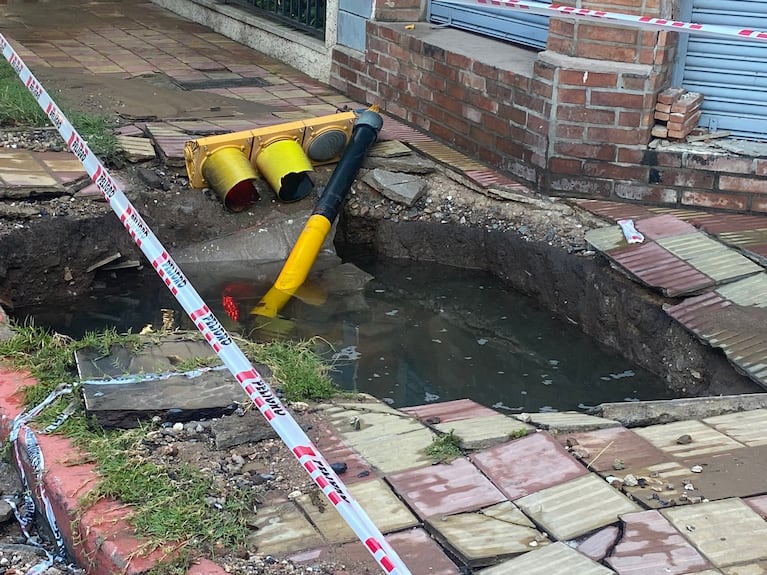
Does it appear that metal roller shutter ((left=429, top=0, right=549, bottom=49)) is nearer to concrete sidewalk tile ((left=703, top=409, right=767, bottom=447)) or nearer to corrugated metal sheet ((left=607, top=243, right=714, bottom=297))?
corrugated metal sheet ((left=607, top=243, right=714, bottom=297))

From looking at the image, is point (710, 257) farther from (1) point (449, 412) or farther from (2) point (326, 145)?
(2) point (326, 145)

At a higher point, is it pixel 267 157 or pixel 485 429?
pixel 267 157

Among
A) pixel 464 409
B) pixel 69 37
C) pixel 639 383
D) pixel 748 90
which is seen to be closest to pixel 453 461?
pixel 464 409

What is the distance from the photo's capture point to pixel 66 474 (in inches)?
121

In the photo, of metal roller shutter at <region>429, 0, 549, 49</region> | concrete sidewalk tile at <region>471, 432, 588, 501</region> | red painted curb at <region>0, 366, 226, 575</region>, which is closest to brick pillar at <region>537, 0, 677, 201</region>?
metal roller shutter at <region>429, 0, 549, 49</region>

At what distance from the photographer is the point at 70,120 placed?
20.1 feet

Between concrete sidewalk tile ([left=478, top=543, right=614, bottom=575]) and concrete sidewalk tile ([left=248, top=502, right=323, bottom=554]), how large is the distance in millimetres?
497

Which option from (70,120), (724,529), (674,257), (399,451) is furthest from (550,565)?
(70,120)

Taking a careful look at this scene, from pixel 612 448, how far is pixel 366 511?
917 mm

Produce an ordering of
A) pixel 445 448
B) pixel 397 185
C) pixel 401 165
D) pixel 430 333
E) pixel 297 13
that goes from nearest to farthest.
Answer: pixel 445 448, pixel 430 333, pixel 397 185, pixel 401 165, pixel 297 13

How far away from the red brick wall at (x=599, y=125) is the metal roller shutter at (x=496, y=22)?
564mm

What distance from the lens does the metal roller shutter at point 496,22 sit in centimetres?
650

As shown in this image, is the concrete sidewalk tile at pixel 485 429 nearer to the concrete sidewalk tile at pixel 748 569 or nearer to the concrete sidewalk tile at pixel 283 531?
the concrete sidewalk tile at pixel 283 531

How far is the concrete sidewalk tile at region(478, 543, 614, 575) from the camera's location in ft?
8.77
